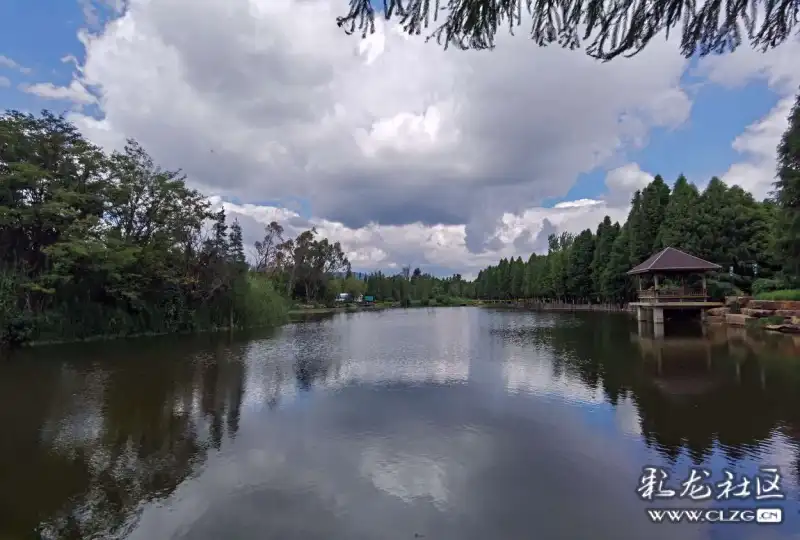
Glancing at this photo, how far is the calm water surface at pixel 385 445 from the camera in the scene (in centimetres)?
424

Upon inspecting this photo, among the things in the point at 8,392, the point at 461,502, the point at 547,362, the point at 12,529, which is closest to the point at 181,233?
the point at 8,392

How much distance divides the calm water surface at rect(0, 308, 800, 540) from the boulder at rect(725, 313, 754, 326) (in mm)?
8380

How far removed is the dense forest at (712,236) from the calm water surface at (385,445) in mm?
9487

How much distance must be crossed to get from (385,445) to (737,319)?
20.6m

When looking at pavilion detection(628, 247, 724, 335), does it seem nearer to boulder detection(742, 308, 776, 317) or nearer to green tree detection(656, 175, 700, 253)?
boulder detection(742, 308, 776, 317)

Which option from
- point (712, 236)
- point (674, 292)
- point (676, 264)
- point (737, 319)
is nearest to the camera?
point (737, 319)

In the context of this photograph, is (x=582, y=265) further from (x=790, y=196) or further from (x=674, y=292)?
(x=790, y=196)

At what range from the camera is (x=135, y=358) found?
14.5m

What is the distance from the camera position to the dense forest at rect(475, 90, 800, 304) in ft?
60.3

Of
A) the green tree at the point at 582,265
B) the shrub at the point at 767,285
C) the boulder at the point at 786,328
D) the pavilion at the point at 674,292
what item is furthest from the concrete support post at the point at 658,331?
the green tree at the point at 582,265

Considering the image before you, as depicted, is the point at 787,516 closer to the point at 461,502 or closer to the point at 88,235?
the point at 461,502

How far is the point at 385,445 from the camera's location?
6277 millimetres

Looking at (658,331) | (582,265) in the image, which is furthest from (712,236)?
(582,265)

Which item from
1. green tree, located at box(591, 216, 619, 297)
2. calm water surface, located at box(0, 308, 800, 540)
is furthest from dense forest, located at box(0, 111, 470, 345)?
green tree, located at box(591, 216, 619, 297)
